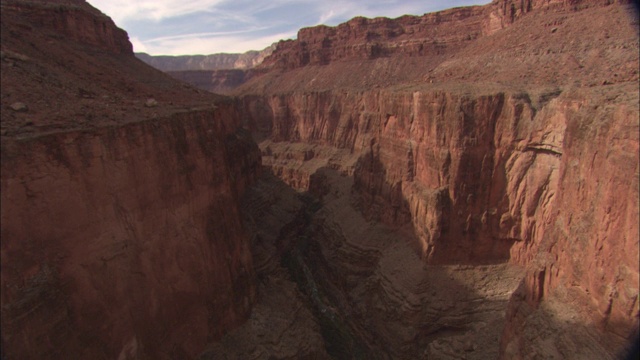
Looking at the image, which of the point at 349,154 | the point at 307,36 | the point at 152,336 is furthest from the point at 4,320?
the point at 307,36

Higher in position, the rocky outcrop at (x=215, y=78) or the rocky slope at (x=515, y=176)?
the rocky outcrop at (x=215, y=78)

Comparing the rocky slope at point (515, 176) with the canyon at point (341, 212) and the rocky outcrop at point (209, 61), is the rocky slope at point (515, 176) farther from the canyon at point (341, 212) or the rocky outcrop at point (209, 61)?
the rocky outcrop at point (209, 61)

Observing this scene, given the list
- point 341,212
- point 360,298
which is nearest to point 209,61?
point 341,212

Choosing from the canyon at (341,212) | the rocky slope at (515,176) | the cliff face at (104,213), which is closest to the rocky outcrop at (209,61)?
the rocky slope at (515,176)

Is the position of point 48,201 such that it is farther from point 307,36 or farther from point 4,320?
point 307,36

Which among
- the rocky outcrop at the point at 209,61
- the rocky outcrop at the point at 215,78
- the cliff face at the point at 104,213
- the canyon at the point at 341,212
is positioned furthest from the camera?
the rocky outcrop at the point at 209,61

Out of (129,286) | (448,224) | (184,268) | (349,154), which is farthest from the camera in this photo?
(349,154)

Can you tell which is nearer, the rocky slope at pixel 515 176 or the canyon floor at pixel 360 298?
the rocky slope at pixel 515 176

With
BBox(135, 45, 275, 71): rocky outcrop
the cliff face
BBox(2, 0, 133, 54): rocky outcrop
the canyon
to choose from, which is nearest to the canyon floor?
the canyon
